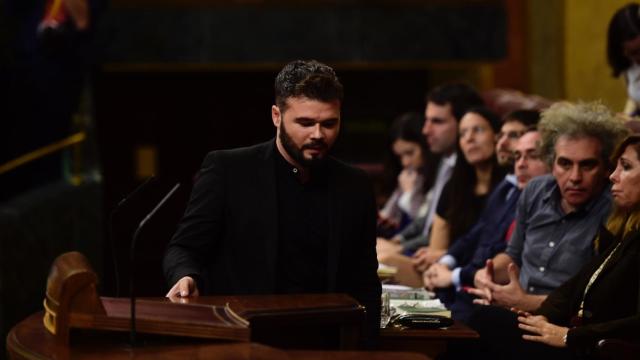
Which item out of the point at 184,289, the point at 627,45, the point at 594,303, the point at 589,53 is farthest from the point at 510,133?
the point at 184,289

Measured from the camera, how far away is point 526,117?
18.7 feet

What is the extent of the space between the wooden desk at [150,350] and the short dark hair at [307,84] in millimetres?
816

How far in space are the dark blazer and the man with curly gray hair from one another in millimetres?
464

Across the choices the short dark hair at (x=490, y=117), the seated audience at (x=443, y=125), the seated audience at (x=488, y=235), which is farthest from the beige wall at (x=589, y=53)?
the seated audience at (x=488, y=235)

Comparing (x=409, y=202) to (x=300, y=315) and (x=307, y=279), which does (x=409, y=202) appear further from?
(x=300, y=315)

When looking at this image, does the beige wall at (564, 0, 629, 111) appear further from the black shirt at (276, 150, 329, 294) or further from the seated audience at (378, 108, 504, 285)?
the black shirt at (276, 150, 329, 294)

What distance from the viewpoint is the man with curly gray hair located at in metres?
4.74

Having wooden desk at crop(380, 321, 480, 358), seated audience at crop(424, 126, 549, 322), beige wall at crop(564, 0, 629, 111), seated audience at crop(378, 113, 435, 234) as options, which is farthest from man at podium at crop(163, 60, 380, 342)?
beige wall at crop(564, 0, 629, 111)

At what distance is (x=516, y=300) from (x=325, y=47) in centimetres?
505

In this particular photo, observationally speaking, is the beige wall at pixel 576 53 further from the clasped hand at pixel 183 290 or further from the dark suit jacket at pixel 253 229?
the clasped hand at pixel 183 290

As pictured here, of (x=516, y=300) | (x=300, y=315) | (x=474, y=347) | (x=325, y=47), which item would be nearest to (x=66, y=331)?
(x=300, y=315)

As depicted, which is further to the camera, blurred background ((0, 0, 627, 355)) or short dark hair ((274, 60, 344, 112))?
blurred background ((0, 0, 627, 355))

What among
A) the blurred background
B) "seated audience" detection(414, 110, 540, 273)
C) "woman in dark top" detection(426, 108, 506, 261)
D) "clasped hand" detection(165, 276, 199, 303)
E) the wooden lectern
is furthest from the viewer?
the blurred background

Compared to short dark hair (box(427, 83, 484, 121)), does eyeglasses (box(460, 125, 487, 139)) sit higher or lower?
lower
